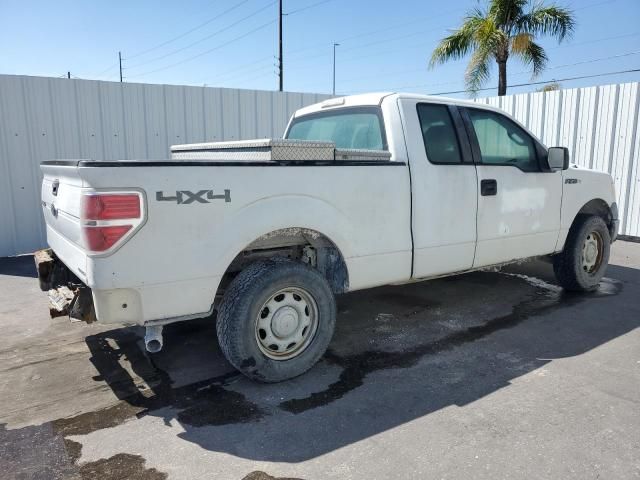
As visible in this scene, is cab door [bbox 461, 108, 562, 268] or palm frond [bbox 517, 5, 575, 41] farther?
palm frond [bbox 517, 5, 575, 41]

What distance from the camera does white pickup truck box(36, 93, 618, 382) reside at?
2.86 m

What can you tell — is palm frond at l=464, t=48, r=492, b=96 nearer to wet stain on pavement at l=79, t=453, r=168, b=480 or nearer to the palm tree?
the palm tree

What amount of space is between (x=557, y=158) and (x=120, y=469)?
4537 millimetres

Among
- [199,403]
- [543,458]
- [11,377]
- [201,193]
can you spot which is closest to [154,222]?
[201,193]

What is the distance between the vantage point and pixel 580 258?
18.3 feet

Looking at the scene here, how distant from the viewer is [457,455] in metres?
2.69

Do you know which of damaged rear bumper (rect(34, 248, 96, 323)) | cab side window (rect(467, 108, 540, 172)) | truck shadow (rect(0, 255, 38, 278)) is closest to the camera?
damaged rear bumper (rect(34, 248, 96, 323))

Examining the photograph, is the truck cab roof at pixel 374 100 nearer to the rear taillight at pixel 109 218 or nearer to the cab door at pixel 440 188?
the cab door at pixel 440 188

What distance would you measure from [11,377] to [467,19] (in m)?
16.1

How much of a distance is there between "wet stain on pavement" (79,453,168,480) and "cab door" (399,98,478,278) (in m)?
2.44

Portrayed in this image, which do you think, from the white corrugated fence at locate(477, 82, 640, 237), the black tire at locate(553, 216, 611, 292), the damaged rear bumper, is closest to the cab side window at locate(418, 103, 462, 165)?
the black tire at locate(553, 216, 611, 292)

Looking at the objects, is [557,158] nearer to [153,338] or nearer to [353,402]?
[353,402]

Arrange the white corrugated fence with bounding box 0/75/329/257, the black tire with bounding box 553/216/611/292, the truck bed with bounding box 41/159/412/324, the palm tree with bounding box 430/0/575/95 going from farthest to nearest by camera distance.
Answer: the palm tree with bounding box 430/0/575/95, the white corrugated fence with bounding box 0/75/329/257, the black tire with bounding box 553/216/611/292, the truck bed with bounding box 41/159/412/324

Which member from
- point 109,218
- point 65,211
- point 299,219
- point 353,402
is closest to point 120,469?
point 109,218
